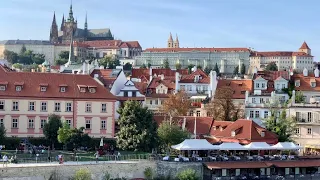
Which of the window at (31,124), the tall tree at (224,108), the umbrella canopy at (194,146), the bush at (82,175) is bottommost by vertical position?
the bush at (82,175)

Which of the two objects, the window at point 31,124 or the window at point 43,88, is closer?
A: the window at point 31,124

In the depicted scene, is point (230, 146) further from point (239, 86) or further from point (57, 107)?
point (239, 86)

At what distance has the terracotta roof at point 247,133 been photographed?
54062 mm

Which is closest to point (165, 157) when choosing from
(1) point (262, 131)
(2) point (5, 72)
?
(1) point (262, 131)

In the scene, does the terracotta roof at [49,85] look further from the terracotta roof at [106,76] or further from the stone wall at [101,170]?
the terracotta roof at [106,76]

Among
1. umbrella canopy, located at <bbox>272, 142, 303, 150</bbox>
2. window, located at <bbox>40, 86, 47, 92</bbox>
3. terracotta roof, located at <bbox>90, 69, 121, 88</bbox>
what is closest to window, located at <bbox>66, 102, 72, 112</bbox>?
window, located at <bbox>40, 86, 47, 92</bbox>

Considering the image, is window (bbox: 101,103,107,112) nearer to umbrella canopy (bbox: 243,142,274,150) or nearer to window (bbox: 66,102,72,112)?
window (bbox: 66,102,72,112)

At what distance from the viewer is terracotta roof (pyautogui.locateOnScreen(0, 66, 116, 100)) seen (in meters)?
52.2

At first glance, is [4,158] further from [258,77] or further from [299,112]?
[258,77]

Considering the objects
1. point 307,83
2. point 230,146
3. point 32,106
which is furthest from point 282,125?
point 32,106

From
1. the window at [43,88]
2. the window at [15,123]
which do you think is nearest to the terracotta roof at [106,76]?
the window at [43,88]

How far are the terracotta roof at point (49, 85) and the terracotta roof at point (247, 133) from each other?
1058 centimetres

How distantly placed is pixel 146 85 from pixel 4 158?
135ft

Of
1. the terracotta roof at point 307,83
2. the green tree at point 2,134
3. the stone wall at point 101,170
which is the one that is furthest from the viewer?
the terracotta roof at point 307,83
